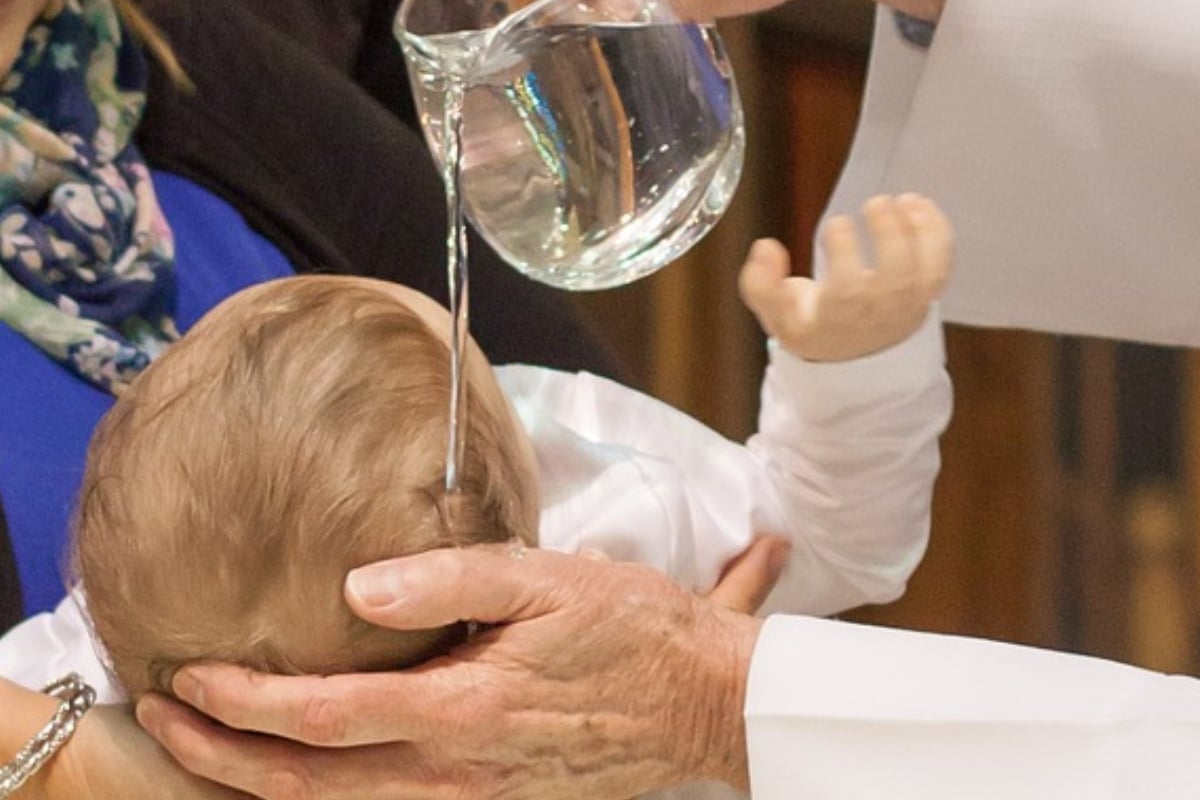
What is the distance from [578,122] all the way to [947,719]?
0.37 meters

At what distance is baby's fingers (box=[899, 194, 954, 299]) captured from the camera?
1.08 metres

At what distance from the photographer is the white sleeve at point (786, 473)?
45.8 inches

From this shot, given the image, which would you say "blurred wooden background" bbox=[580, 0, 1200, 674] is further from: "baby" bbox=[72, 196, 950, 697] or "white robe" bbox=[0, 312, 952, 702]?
"baby" bbox=[72, 196, 950, 697]

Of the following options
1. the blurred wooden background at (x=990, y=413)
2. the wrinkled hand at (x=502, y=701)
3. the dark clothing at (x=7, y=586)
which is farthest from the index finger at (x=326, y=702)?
the blurred wooden background at (x=990, y=413)

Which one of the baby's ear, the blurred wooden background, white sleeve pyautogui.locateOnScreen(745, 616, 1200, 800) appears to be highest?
the baby's ear

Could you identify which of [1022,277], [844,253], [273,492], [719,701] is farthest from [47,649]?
[1022,277]

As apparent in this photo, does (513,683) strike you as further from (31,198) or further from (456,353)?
(31,198)

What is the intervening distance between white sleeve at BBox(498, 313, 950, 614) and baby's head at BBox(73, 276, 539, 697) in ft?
0.72

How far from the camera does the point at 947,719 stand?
93cm

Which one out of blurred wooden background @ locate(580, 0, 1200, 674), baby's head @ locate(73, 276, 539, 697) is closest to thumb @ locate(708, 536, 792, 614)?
baby's head @ locate(73, 276, 539, 697)

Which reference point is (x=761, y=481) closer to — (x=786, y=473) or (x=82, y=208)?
(x=786, y=473)

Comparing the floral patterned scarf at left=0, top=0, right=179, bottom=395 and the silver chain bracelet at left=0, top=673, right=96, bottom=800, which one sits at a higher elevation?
the floral patterned scarf at left=0, top=0, right=179, bottom=395

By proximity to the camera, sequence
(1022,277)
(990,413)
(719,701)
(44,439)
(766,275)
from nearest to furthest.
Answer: (719,701), (766,275), (44,439), (1022,277), (990,413)

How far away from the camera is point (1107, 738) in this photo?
910 millimetres
